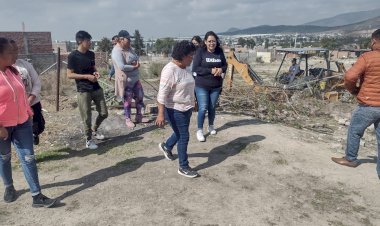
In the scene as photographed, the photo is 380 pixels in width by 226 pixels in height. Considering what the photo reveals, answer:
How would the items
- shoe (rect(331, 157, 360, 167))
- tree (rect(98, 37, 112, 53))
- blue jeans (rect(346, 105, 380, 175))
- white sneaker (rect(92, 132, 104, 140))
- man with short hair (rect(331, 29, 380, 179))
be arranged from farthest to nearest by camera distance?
tree (rect(98, 37, 112, 53))
white sneaker (rect(92, 132, 104, 140))
shoe (rect(331, 157, 360, 167))
blue jeans (rect(346, 105, 380, 175))
man with short hair (rect(331, 29, 380, 179))

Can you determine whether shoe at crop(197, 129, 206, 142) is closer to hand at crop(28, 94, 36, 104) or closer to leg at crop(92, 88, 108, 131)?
leg at crop(92, 88, 108, 131)

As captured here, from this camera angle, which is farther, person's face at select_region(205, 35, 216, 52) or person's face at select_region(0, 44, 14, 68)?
person's face at select_region(205, 35, 216, 52)

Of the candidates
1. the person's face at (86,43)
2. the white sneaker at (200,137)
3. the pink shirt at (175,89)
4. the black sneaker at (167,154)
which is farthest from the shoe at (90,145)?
the pink shirt at (175,89)

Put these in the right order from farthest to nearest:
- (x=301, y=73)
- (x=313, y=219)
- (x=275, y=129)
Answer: (x=301, y=73) < (x=275, y=129) < (x=313, y=219)

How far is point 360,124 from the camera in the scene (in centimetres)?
441

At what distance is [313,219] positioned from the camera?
11.3 ft

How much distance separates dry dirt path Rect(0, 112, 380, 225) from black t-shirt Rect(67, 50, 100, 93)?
1054mm

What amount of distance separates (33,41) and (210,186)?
2446 centimetres

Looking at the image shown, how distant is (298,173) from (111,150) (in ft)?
9.36

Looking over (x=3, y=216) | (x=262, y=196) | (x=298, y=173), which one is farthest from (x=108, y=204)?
(x=298, y=173)

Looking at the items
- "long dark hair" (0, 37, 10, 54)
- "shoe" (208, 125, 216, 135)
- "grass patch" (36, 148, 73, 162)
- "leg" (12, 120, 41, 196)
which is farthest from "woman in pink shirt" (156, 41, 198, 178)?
"grass patch" (36, 148, 73, 162)

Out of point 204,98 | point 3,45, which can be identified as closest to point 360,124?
point 204,98

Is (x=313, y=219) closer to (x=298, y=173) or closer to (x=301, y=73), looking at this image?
(x=298, y=173)

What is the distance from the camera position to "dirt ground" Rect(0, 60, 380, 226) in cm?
346
